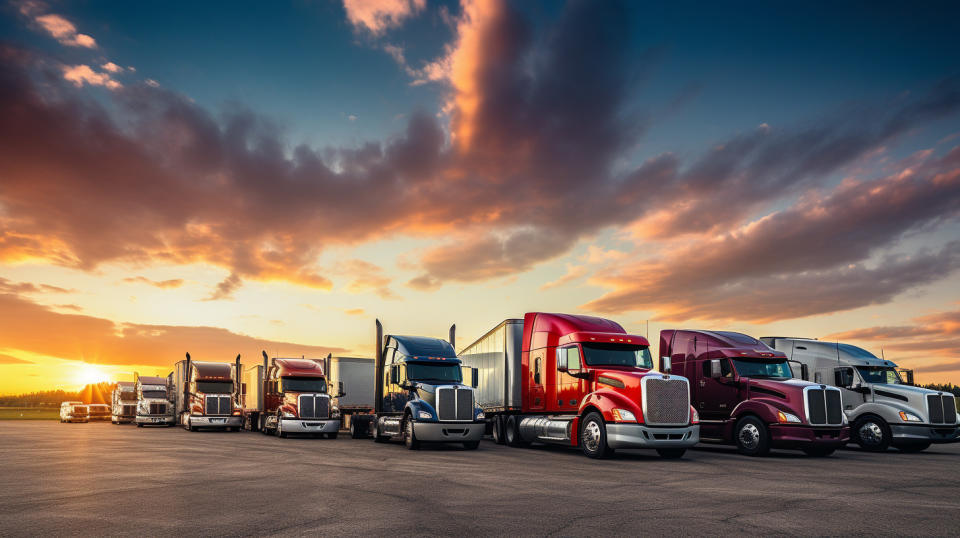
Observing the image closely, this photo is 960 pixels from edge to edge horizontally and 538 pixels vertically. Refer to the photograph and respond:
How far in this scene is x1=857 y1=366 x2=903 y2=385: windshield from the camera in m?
21.5

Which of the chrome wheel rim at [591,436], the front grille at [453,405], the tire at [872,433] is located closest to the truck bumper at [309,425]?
the front grille at [453,405]

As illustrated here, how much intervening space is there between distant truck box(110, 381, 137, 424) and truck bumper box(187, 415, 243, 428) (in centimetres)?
1752

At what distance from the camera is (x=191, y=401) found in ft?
114

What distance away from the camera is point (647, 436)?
639 inches

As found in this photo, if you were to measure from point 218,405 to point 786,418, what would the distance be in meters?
26.3

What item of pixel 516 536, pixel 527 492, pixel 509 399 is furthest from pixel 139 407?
pixel 516 536

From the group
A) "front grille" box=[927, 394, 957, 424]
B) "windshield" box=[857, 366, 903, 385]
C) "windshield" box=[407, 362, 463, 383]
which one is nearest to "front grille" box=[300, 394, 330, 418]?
"windshield" box=[407, 362, 463, 383]

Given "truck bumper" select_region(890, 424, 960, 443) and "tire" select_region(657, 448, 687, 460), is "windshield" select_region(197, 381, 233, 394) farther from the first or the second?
"truck bumper" select_region(890, 424, 960, 443)

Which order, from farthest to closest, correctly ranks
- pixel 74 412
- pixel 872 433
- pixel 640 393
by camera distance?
pixel 74 412
pixel 872 433
pixel 640 393

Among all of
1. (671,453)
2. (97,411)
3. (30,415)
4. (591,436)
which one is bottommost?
(30,415)

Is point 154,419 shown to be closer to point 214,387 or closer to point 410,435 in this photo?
point 214,387

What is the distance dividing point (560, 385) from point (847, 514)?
36.4ft

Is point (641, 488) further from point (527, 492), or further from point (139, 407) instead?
point (139, 407)

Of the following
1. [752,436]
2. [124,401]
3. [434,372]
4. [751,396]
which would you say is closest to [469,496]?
[752,436]
